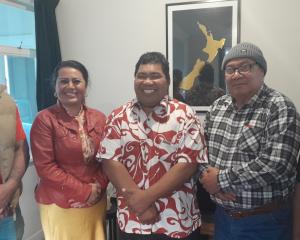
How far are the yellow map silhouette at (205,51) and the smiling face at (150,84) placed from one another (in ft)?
3.67

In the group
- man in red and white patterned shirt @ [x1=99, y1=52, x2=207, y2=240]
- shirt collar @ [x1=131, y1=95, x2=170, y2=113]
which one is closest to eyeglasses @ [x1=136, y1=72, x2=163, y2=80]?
man in red and white patterned shirt @ [x1=99, y1=52, x2=207, y2=240]

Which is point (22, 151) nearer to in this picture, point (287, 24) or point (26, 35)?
point (26, 35)

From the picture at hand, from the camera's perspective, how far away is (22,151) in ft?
5.39

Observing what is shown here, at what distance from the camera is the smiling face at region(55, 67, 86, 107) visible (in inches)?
68.9

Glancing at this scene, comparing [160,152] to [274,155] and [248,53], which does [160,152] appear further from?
[248,53]

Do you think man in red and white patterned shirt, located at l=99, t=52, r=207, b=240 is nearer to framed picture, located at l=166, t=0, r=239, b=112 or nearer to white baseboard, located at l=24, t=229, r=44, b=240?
framed picture, located at l=166, t=0, r=239, b=112

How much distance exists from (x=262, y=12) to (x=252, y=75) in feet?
3.85

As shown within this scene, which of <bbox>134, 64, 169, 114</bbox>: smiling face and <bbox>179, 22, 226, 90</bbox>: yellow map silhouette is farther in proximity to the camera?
<bbox>179, 22, 226, 90</bbox>: yellow map silhouette

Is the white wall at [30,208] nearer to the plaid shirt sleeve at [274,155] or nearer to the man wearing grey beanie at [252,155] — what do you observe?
the man wearing grey beanie at [252,155]

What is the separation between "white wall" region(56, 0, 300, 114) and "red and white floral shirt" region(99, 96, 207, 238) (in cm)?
126

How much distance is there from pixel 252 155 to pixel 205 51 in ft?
4.38

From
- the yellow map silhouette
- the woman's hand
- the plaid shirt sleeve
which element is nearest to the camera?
the plaid shirt sleeve

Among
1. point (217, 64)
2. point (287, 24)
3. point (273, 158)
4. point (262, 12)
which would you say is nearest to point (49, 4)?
point (217, 64)

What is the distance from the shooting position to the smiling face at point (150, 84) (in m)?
1.52
